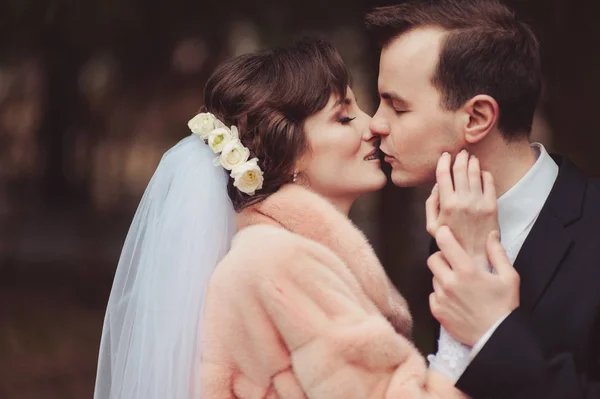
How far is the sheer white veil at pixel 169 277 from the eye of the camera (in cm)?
265

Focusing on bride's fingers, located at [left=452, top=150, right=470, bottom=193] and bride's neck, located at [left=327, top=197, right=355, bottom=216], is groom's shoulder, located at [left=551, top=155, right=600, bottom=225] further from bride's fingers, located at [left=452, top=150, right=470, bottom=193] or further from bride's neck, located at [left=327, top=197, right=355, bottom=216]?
bride's neck, located at [left=327, top=197, right=355, bottom=216]

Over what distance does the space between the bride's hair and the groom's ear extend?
18.2 inches

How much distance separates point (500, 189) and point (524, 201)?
88 millimetres

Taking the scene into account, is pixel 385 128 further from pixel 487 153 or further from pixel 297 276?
pixel 297 276

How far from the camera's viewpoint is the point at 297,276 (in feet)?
8.12

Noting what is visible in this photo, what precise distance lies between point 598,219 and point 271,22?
4862 millimetres

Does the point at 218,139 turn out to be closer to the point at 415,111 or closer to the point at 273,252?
the point at 273,252

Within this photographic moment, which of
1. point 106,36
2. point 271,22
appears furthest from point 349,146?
point 106,36

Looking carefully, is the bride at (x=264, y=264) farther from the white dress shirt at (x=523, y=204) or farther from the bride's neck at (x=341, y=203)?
the white dress shirt at (x=523, y=204)

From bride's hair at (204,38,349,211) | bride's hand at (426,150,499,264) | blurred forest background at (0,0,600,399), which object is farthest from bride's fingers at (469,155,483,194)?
blurred forest background at (0,0,600,399)

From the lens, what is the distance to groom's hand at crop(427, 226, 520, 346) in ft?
7.99

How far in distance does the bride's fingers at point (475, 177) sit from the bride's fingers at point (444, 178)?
0.20 feet

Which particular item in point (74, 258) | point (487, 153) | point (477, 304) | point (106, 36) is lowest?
point (74, 258)

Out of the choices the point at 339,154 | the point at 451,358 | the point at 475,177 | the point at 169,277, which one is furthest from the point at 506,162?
the point at 169,277
